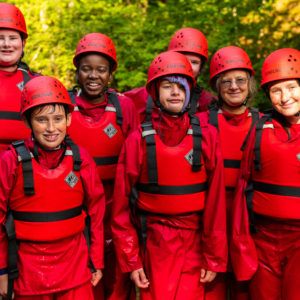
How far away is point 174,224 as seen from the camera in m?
4.18

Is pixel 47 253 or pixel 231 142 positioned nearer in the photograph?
pixel 47 253

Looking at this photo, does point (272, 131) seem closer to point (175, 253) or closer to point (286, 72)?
point (286, 72)

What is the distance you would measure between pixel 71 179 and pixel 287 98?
1943 millimetres

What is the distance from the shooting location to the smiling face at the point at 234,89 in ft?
15.6

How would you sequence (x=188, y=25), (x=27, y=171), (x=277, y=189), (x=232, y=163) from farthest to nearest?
(x=188, y=25) → (x=232, y=163) → (x=277, y=189) → (x=27, y=171)

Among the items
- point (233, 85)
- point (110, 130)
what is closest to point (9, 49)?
point (110, 130)

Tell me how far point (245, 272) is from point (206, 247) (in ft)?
1.29

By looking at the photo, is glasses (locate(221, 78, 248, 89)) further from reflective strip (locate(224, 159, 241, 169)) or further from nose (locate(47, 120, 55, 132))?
nose (locate(47, 120, 55, 132))

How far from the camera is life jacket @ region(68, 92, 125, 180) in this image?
481 cm

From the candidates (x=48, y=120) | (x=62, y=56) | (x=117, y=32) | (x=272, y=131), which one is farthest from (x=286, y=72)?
(x=62, y=56)

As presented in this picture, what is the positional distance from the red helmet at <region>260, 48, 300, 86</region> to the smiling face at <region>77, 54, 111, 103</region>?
5.30ft

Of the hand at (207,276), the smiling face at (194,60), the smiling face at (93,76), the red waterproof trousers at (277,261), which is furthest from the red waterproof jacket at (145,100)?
the hand at (207,276)

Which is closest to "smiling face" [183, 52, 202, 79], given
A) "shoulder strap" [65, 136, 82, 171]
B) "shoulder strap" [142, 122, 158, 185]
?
"shoulder strap" [142, 122, 158, 185]

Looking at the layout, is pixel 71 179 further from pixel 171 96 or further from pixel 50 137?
pixel 171 96
